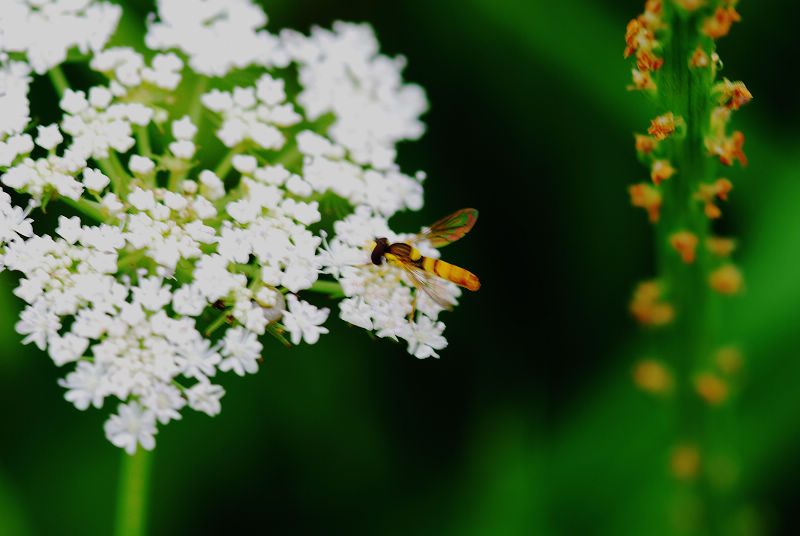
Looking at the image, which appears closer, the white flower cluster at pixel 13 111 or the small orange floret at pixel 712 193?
the small orange floret at pixel 712 193

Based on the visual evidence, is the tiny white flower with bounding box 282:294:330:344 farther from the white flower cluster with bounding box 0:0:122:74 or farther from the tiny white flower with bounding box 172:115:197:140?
the white flower cluster with bounding box 0:0:122:74

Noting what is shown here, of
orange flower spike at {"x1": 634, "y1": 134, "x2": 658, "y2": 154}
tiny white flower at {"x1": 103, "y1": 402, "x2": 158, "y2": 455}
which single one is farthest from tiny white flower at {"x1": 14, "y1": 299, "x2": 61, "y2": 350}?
orange flower spike at {"x1": 634, "y1": 134, "x2": 658, "y2": 154}

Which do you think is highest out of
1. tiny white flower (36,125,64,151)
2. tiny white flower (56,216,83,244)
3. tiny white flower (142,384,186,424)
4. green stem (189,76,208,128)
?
green stem (189,76,208,128)

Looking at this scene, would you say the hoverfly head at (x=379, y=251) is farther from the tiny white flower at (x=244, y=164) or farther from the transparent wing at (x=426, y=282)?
the tiny white flower at (x=244, y=164)

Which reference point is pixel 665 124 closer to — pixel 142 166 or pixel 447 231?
pixel 447 231

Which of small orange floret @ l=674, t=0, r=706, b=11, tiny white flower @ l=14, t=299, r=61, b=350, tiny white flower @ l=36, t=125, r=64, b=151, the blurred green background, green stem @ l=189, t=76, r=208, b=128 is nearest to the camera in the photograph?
small orange floret @ l=674, t=0, r=706, b=11

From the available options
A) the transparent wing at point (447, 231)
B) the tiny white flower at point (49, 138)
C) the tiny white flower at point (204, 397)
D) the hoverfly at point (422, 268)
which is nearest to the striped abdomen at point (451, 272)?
the hoverfly at point (422, 268)

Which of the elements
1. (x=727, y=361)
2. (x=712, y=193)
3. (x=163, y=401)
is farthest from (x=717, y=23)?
(x=163, y=401)
